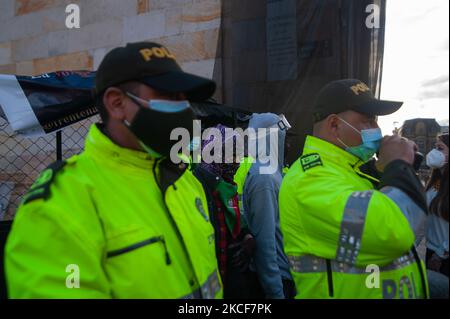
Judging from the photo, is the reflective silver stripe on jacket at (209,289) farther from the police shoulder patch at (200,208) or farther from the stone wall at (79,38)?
the stone wall at (79,38)

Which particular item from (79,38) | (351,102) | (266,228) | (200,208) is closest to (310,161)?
(351,102)

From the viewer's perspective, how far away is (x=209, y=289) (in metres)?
1.49

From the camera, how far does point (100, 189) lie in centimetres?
134

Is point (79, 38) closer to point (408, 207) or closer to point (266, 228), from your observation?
point (266, 228)

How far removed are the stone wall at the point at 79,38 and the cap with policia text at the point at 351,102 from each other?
387cm

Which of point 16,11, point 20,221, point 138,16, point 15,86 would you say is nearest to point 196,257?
point 20,221

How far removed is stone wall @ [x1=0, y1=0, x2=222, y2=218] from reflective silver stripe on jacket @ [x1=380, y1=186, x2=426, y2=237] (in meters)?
4.45

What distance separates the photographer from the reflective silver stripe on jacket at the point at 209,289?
1428 mm

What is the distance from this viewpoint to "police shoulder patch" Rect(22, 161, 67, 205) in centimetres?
123

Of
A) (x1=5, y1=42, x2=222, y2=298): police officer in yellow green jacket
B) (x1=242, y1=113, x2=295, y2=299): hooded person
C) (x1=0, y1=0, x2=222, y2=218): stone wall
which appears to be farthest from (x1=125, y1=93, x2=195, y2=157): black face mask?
(x1=0, y1=0, x2=222, y2=218): stone wall

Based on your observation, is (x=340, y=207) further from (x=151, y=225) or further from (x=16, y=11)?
(x=16, y=11)

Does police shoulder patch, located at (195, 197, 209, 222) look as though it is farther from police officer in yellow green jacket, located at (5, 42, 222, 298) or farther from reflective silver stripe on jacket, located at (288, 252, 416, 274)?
reflective silver stripe on jacket, located at (288, 252, 416, 274)
